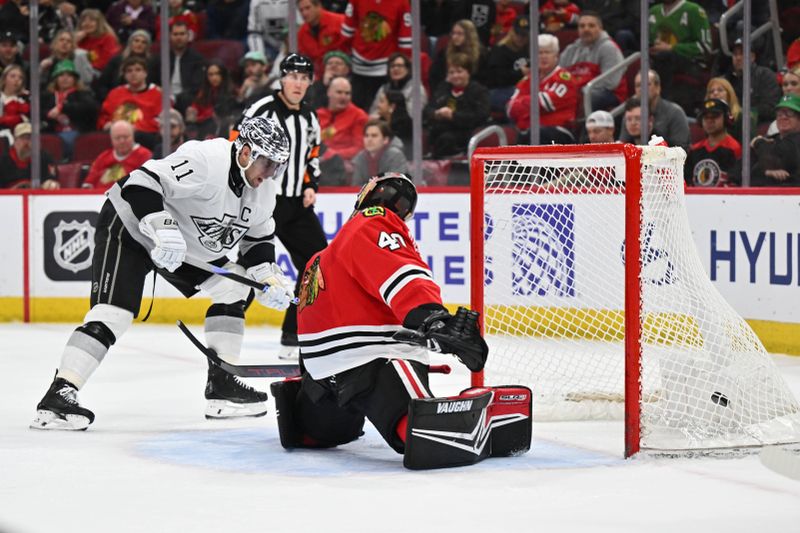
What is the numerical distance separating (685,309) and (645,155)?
57cm

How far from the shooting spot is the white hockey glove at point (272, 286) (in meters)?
4.11

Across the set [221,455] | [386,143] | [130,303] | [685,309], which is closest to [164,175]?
[130,303]

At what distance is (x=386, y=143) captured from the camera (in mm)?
6781

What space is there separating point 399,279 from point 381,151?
12.1 feet

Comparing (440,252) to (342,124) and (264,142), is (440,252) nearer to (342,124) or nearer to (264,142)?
(342,124)

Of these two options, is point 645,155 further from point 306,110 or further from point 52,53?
point 52,53

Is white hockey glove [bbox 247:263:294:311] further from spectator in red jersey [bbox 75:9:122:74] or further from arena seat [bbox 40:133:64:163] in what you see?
spectator in red jersey [bbox 75:9:122:74]

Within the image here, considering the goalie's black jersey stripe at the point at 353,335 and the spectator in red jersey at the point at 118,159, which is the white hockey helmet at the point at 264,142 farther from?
the spectator in red jersey at the point at 118,159

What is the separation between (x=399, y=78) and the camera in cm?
683

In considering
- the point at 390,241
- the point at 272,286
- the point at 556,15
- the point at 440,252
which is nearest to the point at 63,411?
the point at 272,286

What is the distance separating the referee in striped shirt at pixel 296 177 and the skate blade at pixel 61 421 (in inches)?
69.1

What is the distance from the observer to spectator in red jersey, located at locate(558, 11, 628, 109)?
644 cm

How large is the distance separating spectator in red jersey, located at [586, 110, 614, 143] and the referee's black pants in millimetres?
1497

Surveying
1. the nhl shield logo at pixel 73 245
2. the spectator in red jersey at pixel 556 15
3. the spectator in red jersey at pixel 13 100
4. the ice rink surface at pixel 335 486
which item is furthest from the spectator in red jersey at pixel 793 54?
the spectator in red jersey at pixel 13 100
